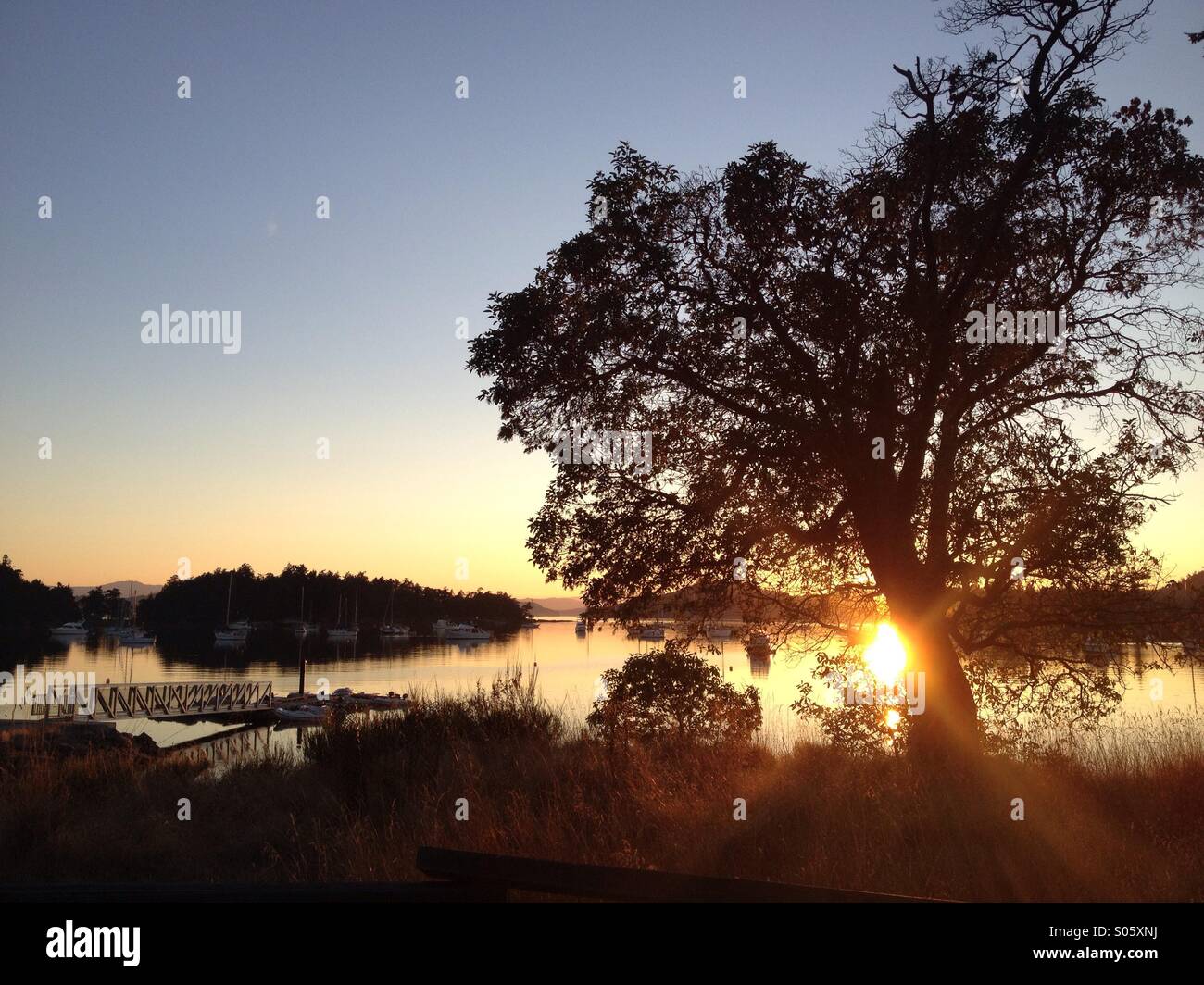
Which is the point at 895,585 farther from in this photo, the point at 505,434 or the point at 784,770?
the point at 505,434

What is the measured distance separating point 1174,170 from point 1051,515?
534 cm

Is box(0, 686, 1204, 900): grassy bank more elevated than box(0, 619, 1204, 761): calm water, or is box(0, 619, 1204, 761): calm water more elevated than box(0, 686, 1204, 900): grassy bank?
box(0, 686, 1204, 900): grassy bank

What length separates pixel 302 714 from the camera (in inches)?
1793

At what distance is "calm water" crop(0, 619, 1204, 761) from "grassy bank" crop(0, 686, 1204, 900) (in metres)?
5.95

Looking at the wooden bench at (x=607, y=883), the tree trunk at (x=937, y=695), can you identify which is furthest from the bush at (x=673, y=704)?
the wooden bench at (x=607, y=883)

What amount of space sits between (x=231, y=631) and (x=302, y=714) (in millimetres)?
106717

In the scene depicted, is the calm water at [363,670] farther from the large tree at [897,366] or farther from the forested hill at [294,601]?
the forested hill at [294,601]

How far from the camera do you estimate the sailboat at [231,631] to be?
13662 centimetres

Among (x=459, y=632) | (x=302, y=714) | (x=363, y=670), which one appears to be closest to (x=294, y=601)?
(x=459, y=632)

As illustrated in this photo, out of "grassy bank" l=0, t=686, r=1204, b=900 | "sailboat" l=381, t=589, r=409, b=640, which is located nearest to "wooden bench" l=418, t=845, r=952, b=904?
"grassy bank" l=0, t=686, r=1204, b=900

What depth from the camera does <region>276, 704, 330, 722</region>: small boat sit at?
45094 mm

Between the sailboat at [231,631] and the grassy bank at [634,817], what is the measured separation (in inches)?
5190

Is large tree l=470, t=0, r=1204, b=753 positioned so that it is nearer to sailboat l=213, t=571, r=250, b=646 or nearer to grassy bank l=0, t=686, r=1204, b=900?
grassy bank l=0, t=686, r=1204, b=900
